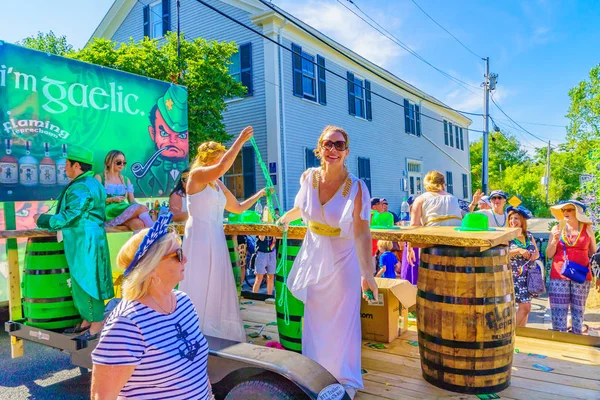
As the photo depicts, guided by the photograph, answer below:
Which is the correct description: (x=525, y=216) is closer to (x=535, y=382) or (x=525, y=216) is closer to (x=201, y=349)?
(x=535, y=382)

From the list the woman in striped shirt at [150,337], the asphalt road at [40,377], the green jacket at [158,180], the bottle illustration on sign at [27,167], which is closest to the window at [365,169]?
the green jacket at [158,180]

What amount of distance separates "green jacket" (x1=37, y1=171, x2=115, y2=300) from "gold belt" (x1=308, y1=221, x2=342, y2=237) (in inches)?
78.5

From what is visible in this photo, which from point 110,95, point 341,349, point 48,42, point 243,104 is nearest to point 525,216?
point 341,349

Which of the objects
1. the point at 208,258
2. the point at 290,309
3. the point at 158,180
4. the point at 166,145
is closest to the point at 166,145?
the point at 166,145

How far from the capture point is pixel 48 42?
1953 cm

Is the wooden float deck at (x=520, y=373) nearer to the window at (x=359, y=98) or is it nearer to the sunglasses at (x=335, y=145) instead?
the sunglasses at (x=335, y=145)

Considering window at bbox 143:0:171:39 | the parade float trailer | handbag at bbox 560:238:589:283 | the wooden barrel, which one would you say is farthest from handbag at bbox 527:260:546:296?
window at bbox 143:0:171:39

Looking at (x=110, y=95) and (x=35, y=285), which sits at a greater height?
(x=110, y=95)

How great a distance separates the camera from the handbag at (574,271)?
15.1 feet

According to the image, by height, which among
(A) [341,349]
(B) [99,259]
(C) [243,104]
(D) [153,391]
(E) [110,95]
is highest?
(C) [243,104]

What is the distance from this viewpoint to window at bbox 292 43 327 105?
45.6ft

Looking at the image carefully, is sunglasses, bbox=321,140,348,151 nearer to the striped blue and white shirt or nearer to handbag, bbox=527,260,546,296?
the striped blue and white shirt

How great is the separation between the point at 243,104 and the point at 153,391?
12.7 meters

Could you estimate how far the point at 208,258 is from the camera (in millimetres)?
3432
